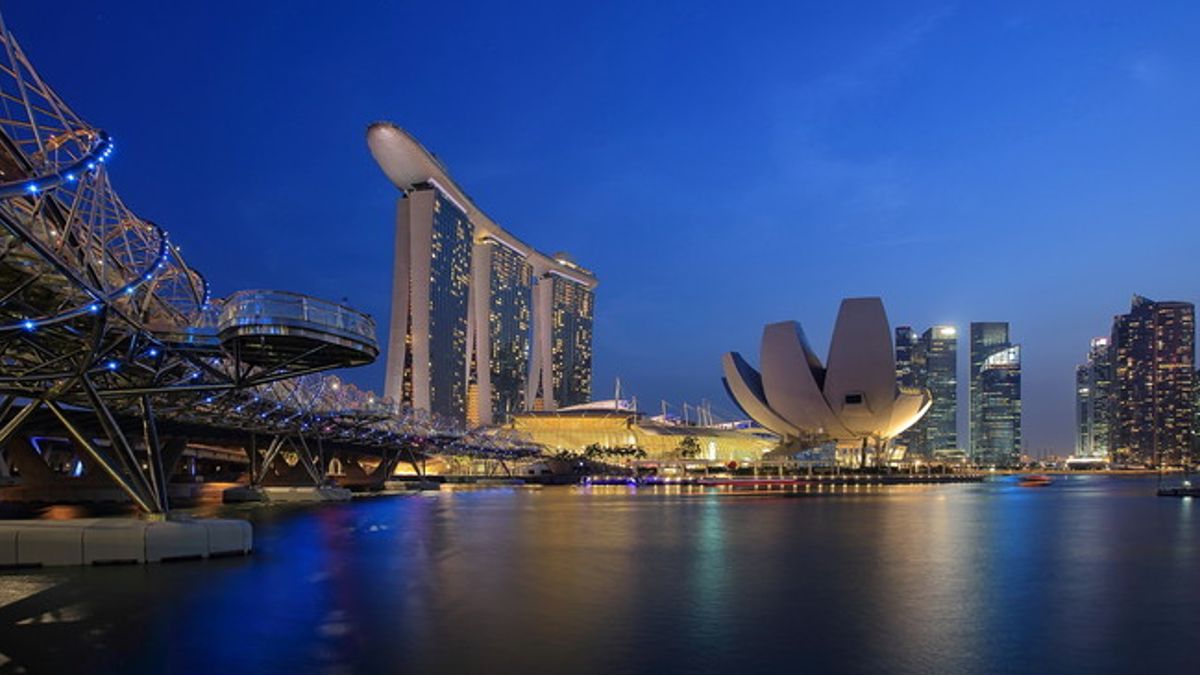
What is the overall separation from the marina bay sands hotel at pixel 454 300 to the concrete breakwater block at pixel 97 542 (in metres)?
88.4

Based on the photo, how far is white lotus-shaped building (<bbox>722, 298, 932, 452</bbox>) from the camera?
9388 centimetres

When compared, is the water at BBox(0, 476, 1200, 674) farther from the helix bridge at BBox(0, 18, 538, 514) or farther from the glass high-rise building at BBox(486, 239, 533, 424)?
the glass high-rise building at BBox(486, 239, 533, 424)

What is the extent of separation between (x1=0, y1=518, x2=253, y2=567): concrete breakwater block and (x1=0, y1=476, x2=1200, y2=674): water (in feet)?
2.29

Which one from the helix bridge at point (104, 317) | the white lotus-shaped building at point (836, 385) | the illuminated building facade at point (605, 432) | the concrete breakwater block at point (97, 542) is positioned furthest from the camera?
the illuminated building facade at point (605, 432)

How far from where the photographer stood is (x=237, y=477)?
88.8 metres

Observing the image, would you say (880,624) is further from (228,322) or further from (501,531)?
(501,531)

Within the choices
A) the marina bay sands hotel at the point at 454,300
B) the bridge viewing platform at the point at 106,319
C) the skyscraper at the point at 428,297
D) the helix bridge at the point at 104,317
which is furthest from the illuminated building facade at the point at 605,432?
the helix bridge at the point at 104,317

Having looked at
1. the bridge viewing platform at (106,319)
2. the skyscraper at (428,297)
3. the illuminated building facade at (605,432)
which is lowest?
the illuminated building facade at (605,432)

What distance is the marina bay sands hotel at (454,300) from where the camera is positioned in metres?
122

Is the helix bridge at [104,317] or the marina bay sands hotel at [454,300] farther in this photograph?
the marina bay sands hotel at [454,300]

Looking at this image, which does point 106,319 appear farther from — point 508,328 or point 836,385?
point 508,328

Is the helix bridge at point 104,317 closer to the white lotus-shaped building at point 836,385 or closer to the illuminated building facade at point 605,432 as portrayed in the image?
the white lotus-shaped building at point 836,385

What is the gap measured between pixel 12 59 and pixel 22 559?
999 centimetres

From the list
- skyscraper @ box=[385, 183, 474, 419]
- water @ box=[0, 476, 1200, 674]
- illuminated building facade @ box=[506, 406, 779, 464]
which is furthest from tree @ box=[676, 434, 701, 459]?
water @ box=[0, 476, 1200, 674]
